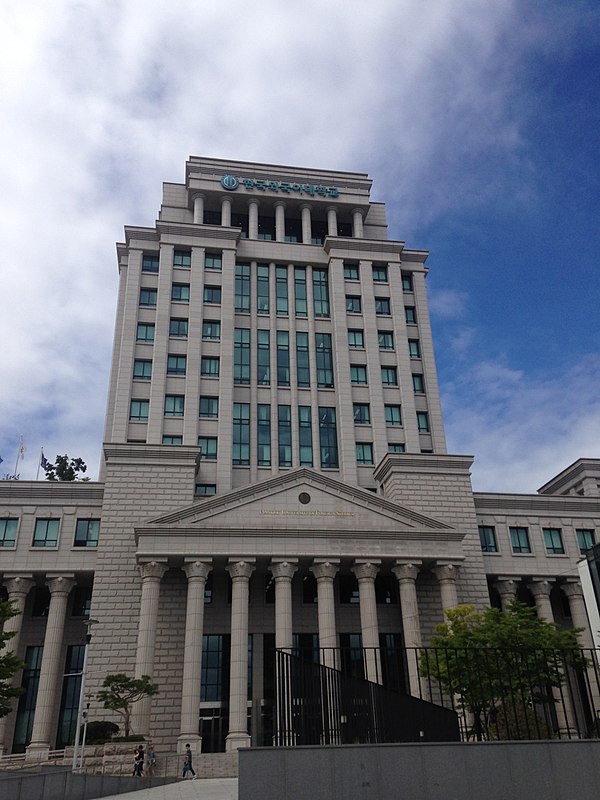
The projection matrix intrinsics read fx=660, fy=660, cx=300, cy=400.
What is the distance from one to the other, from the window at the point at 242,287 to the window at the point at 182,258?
4.38 m

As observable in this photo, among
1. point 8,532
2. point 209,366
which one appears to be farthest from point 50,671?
point 209,366

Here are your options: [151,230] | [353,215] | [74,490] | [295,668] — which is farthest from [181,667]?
[353,215]

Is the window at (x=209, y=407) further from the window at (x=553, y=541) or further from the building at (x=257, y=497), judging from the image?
the window at (x=553, y=541)

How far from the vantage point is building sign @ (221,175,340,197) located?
6525 centimetres

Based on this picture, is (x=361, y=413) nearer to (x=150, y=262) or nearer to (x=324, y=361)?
(x=324, y=361)

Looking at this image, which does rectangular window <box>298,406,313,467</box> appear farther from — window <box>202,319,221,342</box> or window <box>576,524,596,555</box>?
window <box>576,524,596,555</box>

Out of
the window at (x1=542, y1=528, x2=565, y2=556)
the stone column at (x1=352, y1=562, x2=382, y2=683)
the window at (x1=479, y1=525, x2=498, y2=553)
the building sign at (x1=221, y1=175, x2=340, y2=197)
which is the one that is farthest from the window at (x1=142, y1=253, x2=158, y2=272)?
the window at (x1=542, y1=528, x2=565, y2=556)

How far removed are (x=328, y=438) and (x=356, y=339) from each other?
10.0 m

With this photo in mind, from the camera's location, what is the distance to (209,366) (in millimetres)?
Result: 55906

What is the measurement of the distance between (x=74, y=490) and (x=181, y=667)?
14.5m

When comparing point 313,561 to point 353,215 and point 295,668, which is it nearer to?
point 295,668

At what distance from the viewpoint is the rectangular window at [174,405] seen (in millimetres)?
53281

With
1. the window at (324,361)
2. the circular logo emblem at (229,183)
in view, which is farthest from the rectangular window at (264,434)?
the circular logo emblem at (229,183)

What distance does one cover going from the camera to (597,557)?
33000 mm
